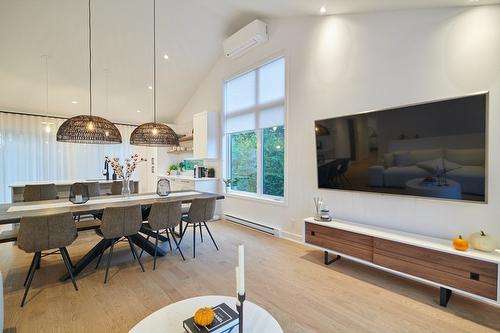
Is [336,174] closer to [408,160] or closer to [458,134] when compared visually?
[408,160]

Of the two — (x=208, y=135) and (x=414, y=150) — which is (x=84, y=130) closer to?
(x=208, y=135)

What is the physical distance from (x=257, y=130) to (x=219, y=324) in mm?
3982

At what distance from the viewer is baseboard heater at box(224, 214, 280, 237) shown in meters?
4.41

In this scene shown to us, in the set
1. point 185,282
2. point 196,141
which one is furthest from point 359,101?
point 196,141

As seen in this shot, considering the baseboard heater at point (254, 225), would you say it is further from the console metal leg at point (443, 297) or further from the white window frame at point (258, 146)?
the console metal leg at point (443, 297)

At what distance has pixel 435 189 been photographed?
2.54 m

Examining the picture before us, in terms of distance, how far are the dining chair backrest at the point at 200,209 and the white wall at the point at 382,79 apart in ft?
4.41

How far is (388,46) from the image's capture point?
→ 2.96 metres

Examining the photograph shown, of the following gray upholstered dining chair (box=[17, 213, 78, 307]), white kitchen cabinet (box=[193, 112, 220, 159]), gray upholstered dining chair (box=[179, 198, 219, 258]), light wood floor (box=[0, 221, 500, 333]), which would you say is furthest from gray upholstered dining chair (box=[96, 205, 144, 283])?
white kitchen cabinet (box=[193, 112, 220, 159])

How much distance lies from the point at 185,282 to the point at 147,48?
4.72 meters

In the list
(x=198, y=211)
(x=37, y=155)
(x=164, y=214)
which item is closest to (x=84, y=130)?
(x=164, y=214)

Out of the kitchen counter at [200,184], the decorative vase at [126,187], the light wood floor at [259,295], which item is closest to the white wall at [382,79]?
the light wood floor at [259,295]

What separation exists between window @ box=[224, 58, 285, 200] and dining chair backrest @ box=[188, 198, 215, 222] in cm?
144

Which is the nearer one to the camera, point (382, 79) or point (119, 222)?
point (119, 222)
